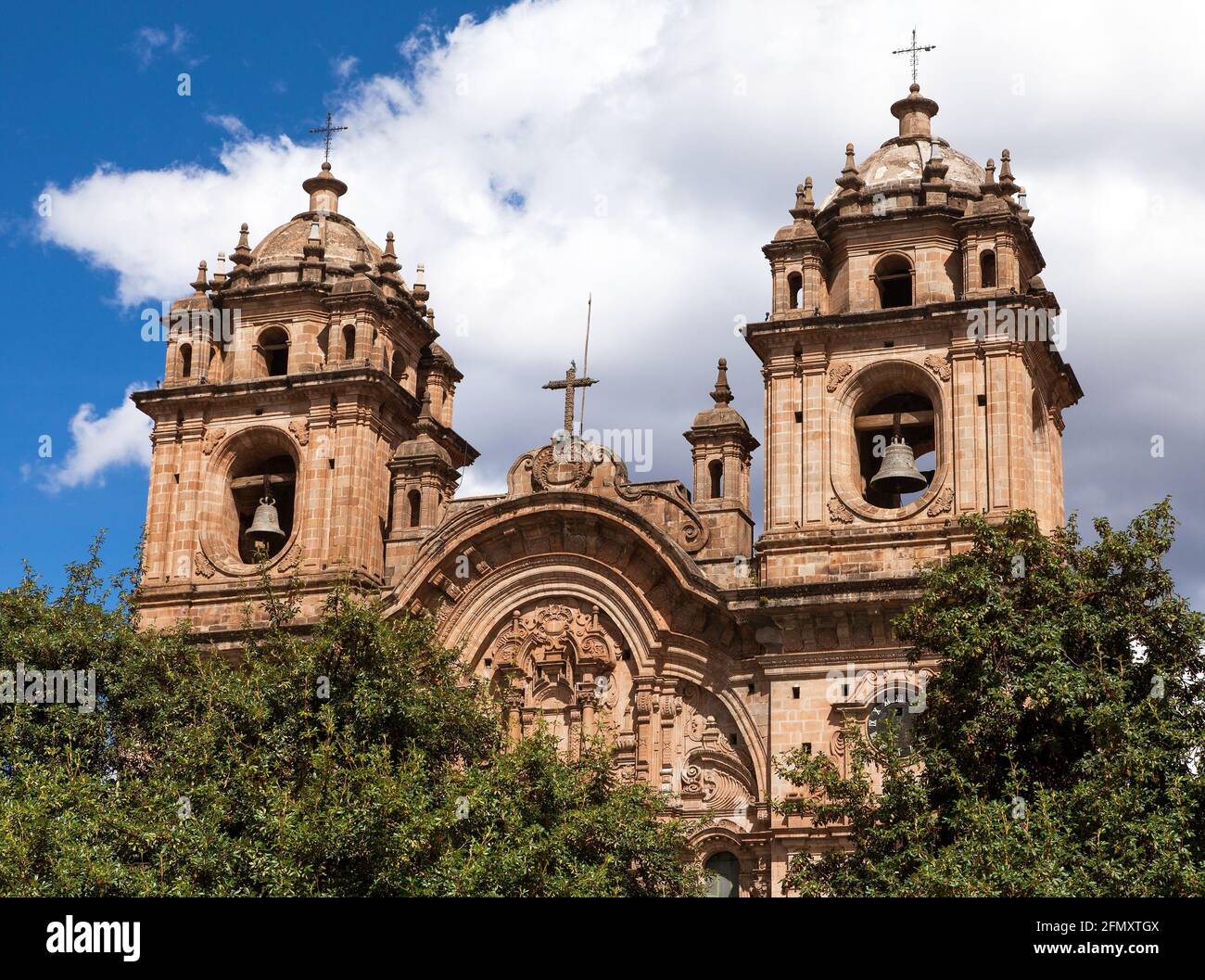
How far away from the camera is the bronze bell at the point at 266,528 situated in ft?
133

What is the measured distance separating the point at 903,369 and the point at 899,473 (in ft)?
9.17

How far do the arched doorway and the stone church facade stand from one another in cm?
7

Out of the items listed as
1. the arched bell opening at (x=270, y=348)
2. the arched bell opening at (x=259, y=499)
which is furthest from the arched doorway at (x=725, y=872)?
the arched bell opening at (x=270, y=348)

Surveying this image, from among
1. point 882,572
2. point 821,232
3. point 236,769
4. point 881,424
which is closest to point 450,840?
point 236,769

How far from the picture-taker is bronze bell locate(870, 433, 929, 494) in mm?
36344

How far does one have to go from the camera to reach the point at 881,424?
38.6 m

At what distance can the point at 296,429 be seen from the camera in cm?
4212

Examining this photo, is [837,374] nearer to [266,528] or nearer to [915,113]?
[915,113]

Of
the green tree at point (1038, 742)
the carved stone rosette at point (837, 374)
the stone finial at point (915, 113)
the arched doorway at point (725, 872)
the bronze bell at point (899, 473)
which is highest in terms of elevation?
the stone finial at point (915, 113)

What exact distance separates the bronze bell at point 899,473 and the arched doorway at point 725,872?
7579mm

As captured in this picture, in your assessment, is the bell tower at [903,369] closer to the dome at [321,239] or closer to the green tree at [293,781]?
the green tree at [293,781]

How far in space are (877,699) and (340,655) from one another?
393 inches

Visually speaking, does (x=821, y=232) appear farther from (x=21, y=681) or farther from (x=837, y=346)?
(x=21, y=681)

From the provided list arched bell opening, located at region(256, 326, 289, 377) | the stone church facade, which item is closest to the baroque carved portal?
the stone church facade
